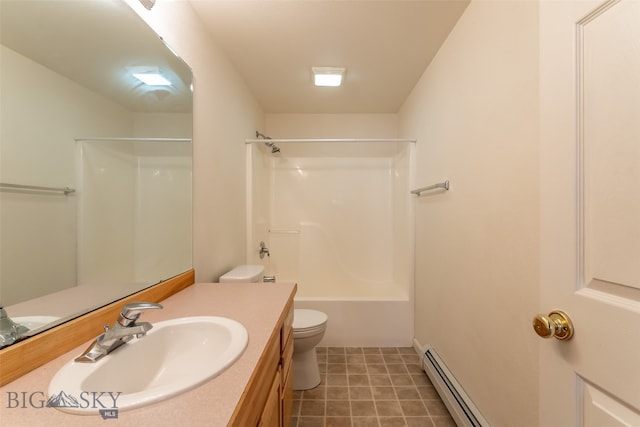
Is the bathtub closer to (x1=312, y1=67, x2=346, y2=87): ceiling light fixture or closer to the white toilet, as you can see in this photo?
the white toilet

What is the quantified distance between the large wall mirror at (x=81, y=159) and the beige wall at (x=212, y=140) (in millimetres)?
158

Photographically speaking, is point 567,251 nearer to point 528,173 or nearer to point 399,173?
point 528,173

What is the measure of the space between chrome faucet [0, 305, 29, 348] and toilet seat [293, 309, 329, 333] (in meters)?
1.29

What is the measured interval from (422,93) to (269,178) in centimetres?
179

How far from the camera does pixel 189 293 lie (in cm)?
121

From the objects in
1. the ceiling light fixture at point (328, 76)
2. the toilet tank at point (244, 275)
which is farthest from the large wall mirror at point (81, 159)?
the ceiling light fixture at point (328, 76)

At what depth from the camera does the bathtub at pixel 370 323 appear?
2299 mm

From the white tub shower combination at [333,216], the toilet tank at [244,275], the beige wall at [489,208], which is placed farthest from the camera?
the white tub shower combination at [333,216]

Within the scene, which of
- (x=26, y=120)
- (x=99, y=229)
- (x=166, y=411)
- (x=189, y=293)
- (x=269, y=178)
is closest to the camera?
(x=166, y=411)

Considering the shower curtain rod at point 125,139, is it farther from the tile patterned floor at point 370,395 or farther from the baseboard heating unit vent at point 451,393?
the baseboard heating unit vent at point 451,393

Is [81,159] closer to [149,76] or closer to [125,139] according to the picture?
[125,139]

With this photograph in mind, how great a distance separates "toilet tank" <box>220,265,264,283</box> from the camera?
62.7 inches

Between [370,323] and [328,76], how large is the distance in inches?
82.7

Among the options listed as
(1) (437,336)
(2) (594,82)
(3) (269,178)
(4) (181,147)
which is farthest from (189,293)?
(3) (269,178)
